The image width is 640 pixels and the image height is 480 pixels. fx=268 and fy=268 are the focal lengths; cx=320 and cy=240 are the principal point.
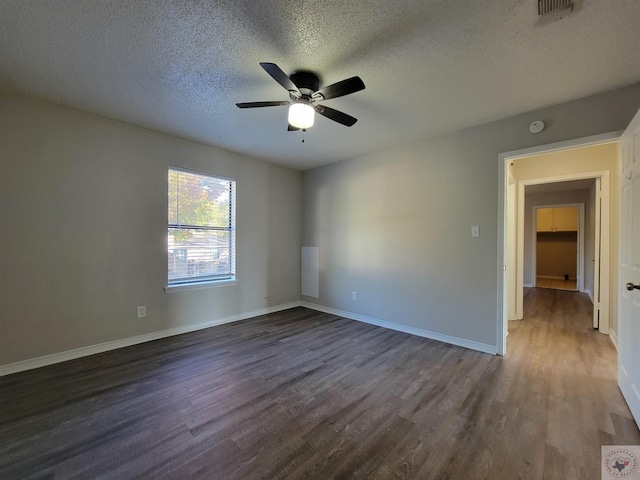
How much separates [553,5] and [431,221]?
2210 mm

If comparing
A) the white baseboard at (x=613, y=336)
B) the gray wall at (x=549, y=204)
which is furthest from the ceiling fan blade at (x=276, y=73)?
the gray wall at (x=549, y=204)

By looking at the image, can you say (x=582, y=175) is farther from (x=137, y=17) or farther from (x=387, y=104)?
(x=137, y=17)

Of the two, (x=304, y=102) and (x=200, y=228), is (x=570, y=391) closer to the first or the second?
(x=304, y=102)

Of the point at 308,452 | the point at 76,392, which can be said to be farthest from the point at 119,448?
the point at 308,452

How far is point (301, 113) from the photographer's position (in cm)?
214

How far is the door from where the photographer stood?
1.84m

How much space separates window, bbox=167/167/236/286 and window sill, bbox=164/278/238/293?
5cm

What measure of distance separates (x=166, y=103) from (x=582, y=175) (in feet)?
17.4

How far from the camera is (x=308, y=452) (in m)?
1.57

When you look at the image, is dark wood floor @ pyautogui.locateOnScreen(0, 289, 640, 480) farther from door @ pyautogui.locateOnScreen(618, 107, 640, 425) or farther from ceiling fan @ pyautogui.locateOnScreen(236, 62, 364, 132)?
ceiling fan @ pyautogui.locateOnScreen(236, 62, 364, 132)

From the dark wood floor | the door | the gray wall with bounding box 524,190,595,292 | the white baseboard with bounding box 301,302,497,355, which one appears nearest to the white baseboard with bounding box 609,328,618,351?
the dark wood floor

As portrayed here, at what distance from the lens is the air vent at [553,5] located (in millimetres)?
1459

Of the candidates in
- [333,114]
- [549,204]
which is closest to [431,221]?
[333,114]

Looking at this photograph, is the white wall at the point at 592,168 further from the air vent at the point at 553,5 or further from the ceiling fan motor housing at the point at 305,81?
the ceiling fan motor housing at the point at 305,81
